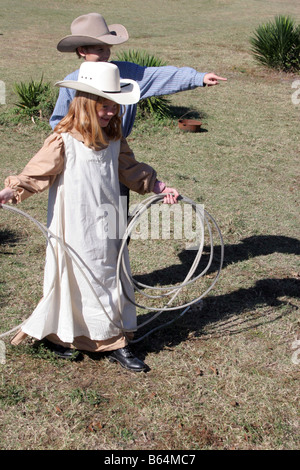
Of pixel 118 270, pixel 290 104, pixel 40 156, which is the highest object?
pixel 40 156

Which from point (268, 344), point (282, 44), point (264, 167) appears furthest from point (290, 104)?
point (268, 344)

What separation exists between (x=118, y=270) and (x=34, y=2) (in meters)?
21.6

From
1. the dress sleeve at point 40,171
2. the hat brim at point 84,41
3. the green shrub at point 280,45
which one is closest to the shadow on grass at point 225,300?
the dress sleeve at point 40,171

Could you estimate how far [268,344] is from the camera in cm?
395

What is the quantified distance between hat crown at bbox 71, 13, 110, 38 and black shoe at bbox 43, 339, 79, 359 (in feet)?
6.77

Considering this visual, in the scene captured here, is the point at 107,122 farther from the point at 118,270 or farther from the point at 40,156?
the point at 118,270

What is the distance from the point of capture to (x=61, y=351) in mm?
3580

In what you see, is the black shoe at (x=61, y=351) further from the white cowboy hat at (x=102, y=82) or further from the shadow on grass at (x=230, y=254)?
the white cowboy hat at (x=102, y=82)

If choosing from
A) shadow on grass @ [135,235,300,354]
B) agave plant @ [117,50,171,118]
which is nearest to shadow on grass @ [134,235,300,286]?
shadow on grass @ [135,235,300,354]

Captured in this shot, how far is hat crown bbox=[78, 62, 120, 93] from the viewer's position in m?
3.09

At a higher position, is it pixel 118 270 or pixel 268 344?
pixel 118 270

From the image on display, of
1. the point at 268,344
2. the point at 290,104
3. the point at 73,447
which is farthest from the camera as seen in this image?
the point at 290,104

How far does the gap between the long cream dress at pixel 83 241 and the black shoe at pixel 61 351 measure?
0.15 feet

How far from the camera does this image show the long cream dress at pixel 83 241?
3.16 meters
